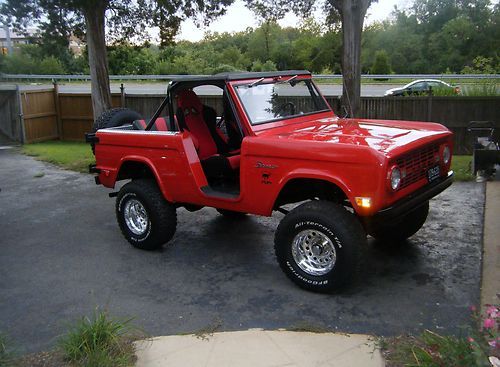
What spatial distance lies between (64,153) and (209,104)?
4.26 metres

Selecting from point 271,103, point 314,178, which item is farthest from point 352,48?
point 314,178

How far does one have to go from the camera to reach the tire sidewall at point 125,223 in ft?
21.5

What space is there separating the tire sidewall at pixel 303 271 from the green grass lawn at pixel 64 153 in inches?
331

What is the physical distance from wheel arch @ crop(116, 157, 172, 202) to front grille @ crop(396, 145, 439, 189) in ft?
9.09

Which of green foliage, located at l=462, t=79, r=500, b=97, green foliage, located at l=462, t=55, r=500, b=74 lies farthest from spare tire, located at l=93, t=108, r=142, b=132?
green foliage, located at l=462, t=55, r=500, b=74

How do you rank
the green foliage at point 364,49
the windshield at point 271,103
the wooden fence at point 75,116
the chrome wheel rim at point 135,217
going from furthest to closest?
the green foliage at point 364,49 → the wooden fence at point 75,116 → the chrome wheel rim at point 135,217 → the windshield at point 271,103

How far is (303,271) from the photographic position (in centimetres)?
527

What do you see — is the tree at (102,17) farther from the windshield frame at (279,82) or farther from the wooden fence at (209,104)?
the windshield frame at (279,82)

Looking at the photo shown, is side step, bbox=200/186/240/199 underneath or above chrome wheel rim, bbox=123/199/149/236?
above

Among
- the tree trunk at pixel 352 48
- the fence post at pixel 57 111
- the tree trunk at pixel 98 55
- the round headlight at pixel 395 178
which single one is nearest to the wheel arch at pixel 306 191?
the round headlight at pixel 395 178

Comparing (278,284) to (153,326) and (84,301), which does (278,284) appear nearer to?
(153,326)

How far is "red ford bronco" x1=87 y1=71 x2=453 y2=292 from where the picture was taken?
4918mm

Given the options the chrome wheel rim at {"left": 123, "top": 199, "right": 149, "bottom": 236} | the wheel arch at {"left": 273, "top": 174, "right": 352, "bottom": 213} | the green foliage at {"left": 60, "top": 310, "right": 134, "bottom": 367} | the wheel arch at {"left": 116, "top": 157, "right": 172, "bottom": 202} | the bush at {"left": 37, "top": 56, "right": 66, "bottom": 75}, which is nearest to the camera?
the green foliage at {"left": 60, "top": 310, "right": 134, "bottom": 367}

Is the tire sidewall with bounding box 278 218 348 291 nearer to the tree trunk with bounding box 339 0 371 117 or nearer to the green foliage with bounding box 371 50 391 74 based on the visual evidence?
the tree trunk with bounding box 339 0 371 117
